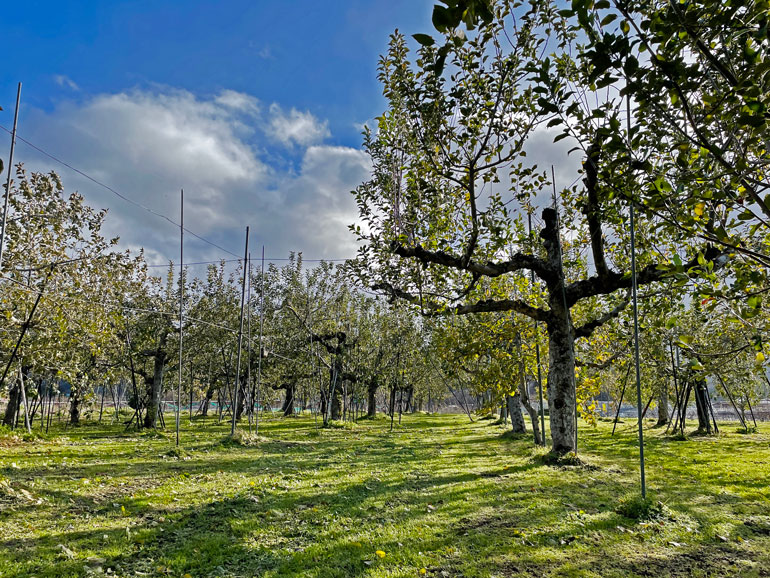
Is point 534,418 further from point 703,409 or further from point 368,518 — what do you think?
point 703,409

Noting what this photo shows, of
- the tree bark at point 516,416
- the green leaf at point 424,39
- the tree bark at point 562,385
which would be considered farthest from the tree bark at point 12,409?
the green leaf at point 424,39

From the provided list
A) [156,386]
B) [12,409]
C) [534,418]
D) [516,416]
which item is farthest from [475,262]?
[12,409]

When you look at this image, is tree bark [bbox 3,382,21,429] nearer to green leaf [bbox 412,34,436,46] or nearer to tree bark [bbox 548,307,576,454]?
tree bark [bbox 548,307,576,454]

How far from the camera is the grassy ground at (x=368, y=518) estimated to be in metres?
4.71

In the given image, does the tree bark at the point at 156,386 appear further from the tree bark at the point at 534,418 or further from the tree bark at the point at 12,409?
the tree bark at the point at 534,418

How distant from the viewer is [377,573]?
14.7ft

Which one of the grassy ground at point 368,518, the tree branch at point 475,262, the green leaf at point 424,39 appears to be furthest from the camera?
the tree branch at point 475,262

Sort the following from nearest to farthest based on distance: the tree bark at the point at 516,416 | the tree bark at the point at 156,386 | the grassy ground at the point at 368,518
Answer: the grassy ground at the point at 368,518, the tree bark at the point at 516,416, the tree bark at the point at 156,386

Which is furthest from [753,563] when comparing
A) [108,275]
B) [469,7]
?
[108,275]

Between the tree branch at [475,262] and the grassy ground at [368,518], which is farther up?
the tree branch at [475,262]

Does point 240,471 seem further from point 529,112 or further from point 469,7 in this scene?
point 469,7

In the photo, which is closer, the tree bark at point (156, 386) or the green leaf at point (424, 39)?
the green leaf at point (424, 39)

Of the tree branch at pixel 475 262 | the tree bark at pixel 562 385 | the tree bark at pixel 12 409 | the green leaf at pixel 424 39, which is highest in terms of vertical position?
the tree branch at pixel 475 262

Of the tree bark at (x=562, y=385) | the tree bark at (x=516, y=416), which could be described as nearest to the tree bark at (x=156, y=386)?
the tree bark at (x=516, y=416)
